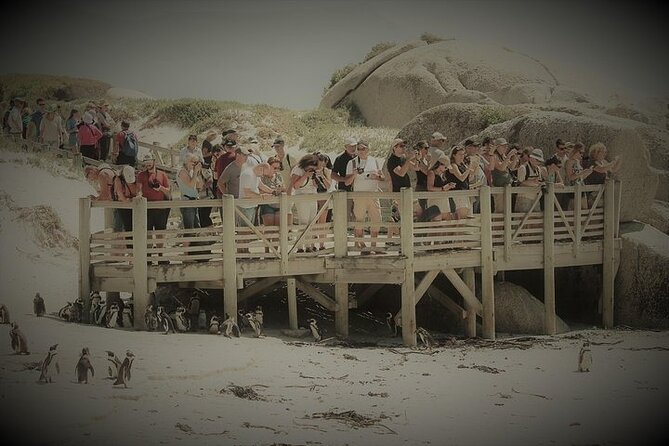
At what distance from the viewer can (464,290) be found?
1620 centimetres

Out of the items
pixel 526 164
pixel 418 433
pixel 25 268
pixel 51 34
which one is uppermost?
pixel 51 34

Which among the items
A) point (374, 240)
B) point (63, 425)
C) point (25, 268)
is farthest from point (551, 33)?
point (63, 425)

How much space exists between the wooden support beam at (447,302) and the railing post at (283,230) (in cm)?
295

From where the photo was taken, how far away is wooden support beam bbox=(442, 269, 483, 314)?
629 inches

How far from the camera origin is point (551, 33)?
18641mm

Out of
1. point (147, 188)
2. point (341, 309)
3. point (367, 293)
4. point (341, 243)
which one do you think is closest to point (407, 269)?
point (341, 243)

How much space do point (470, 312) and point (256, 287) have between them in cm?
350

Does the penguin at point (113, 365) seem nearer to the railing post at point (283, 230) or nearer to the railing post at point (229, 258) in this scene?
the railing post at point (229, 258)

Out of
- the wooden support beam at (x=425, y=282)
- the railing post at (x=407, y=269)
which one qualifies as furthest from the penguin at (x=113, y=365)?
the wooden support beam at (x=425, y=282)

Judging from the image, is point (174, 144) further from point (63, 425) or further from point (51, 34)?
point (63, 425)

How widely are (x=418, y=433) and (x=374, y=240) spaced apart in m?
3.94

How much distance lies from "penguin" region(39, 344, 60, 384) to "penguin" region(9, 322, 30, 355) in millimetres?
577

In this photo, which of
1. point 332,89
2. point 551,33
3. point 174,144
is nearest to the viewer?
point 551,33

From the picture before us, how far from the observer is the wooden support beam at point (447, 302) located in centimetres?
1659
